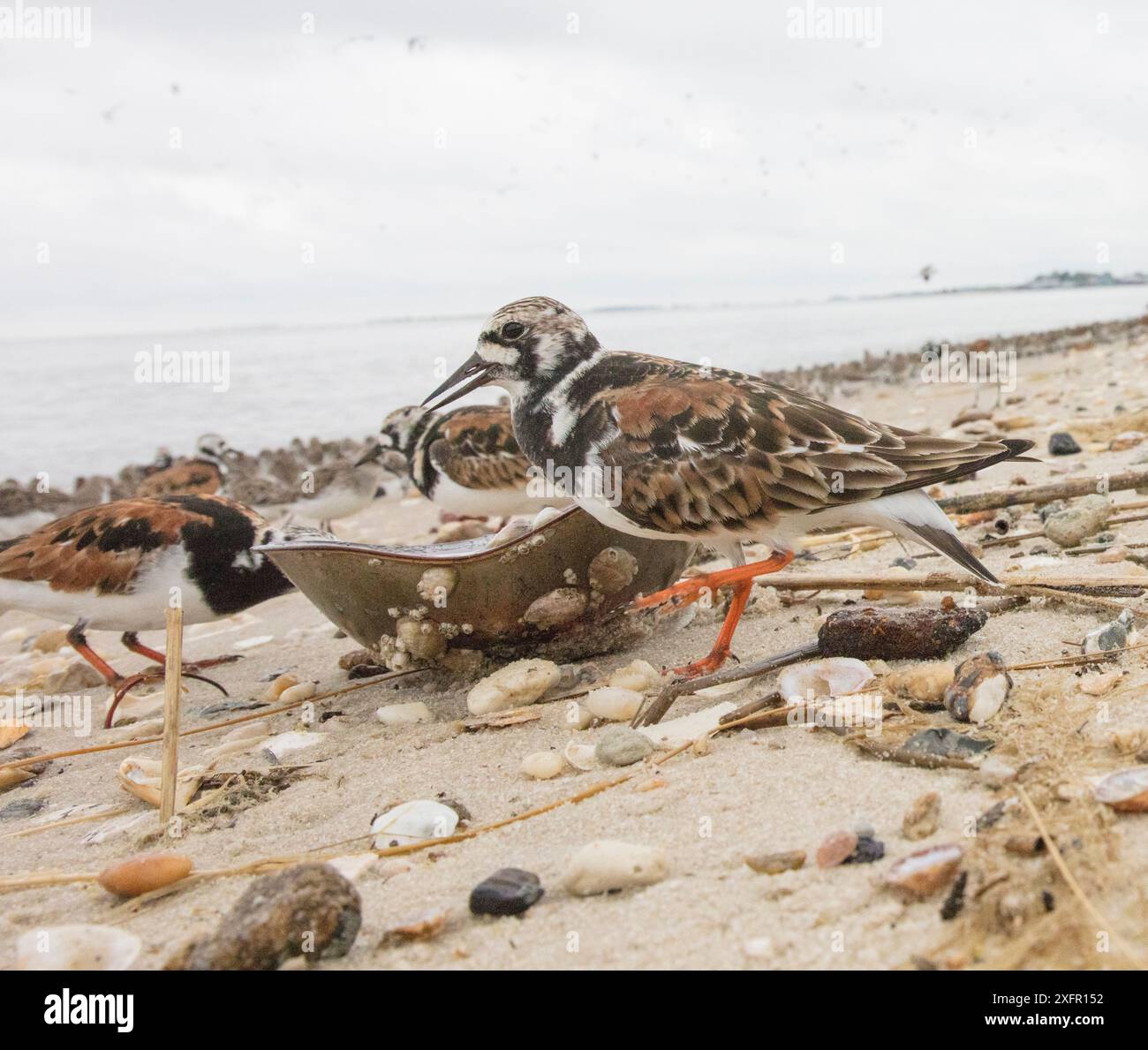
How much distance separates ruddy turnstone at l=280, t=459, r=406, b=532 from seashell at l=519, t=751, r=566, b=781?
20.5 feet

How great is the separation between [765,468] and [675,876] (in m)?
1.68

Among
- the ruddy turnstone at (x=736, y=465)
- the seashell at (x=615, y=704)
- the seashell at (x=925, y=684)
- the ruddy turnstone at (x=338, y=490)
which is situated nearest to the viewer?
the seashell at (x=925, y=684)

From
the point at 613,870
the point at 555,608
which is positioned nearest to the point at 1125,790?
the point at 613,870

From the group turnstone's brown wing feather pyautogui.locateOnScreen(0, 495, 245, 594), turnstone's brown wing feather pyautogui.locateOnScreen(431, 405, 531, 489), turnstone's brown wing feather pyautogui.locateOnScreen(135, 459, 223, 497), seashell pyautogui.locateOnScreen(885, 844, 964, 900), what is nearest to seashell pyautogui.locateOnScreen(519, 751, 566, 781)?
seashell pyautogui.locateOnScreen(885, 844, 964, 900)

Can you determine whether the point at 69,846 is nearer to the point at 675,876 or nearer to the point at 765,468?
the point at 675,876

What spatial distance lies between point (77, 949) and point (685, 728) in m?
1.53

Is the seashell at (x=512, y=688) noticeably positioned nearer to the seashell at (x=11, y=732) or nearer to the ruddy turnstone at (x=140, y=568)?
the ruddy turnstone at (x=140, y=568)

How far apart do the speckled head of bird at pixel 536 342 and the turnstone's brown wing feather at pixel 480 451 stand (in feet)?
8.09

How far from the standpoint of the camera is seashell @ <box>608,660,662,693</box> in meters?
3.39

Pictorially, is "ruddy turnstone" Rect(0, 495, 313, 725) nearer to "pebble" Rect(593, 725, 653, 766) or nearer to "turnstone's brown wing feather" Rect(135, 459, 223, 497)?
"pebble" Rect(593, 725, 653, 766)

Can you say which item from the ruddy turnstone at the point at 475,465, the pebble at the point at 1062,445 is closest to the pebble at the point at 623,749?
the ruddy turnstone at the point at 475,465

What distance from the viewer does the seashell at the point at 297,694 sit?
405cm

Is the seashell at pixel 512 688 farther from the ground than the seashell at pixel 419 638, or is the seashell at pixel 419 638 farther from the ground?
the seashell at pixel 419 638
